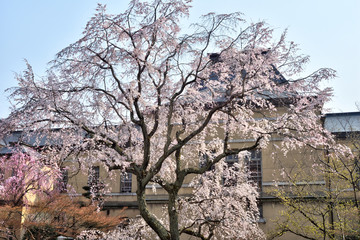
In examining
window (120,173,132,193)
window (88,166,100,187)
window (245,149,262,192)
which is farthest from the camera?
window (120,173,132,193)

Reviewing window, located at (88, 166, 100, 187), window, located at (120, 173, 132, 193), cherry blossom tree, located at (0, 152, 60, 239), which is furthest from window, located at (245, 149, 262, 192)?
cherry blossom tree, located at (0, 152, 60, 239)

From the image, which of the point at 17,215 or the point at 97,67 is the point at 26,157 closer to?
the point at 17,215

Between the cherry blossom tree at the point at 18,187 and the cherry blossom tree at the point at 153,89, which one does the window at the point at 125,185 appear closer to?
the cherry blossom tree at the point at 18,187

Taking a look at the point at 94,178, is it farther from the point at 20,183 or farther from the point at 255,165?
the point at 255,165

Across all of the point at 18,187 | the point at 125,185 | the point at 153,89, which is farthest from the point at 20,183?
the point at 153,89

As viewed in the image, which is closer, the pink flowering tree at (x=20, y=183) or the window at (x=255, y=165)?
the pink flowering tree at (x=20, y=183)

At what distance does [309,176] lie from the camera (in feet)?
58.5

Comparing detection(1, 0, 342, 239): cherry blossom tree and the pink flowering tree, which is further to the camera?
the pink flowering tree

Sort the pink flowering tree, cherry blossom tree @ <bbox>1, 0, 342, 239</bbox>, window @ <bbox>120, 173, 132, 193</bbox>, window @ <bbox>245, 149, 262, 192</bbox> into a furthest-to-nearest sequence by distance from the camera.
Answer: window @ <bbox>120, 173, 132, 193</bbox>, window @ <bbox>245, 149, 262, 192</bbox>, the pink flowering tree, cherry blossom tree @ <bbox>1, 0, 342, 239</bbox>

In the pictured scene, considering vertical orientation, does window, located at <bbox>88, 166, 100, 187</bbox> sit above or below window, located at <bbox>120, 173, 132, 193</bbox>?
above

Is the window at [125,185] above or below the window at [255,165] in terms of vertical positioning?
below

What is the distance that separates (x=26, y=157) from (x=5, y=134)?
10.3 metres

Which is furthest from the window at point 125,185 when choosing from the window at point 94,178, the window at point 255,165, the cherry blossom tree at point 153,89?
the cherry blossom tree at point 153,89

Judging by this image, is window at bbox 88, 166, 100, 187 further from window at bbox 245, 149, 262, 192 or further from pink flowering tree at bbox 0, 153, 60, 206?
window at bbox 245, 149, 262, 192
